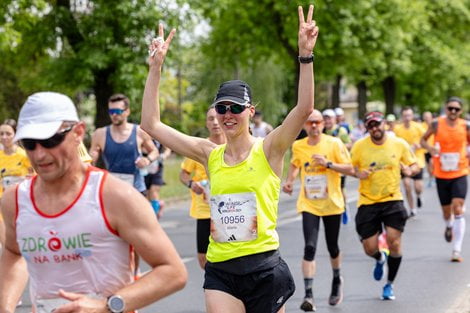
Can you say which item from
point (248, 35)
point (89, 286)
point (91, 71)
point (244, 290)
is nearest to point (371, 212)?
point (244, 290)

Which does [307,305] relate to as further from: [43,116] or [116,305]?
[43,116]

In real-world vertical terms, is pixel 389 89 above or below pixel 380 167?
above

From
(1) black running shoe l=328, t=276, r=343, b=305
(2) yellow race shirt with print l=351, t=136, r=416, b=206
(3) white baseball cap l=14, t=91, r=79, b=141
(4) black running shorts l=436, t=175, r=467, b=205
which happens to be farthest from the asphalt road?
(3) white baseball cap l=14, t=91, r=79, b=141

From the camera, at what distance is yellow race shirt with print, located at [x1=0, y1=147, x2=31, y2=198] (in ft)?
36.9

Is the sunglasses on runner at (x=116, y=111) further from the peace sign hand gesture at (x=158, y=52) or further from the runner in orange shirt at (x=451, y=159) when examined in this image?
the peace sign hand gesture at (x=158, y=52)

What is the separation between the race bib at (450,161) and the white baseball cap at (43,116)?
991 cm

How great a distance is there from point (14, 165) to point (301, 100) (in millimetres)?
6906

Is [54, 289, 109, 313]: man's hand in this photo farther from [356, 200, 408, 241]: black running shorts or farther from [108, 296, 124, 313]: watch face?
[356, 200, 408, 241]: black running shorts

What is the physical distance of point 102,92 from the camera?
23.7m

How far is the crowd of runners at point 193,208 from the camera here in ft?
10.8

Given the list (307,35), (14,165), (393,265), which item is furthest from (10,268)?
(14,165)

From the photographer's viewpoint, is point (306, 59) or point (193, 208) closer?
point (306, 59)

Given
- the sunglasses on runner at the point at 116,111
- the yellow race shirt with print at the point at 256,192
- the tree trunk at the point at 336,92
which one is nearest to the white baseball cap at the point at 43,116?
the yellow race shirt with print at the point at 256,192

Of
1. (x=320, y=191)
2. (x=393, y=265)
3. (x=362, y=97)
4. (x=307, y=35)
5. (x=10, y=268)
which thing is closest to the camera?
(x=10, y=268)
